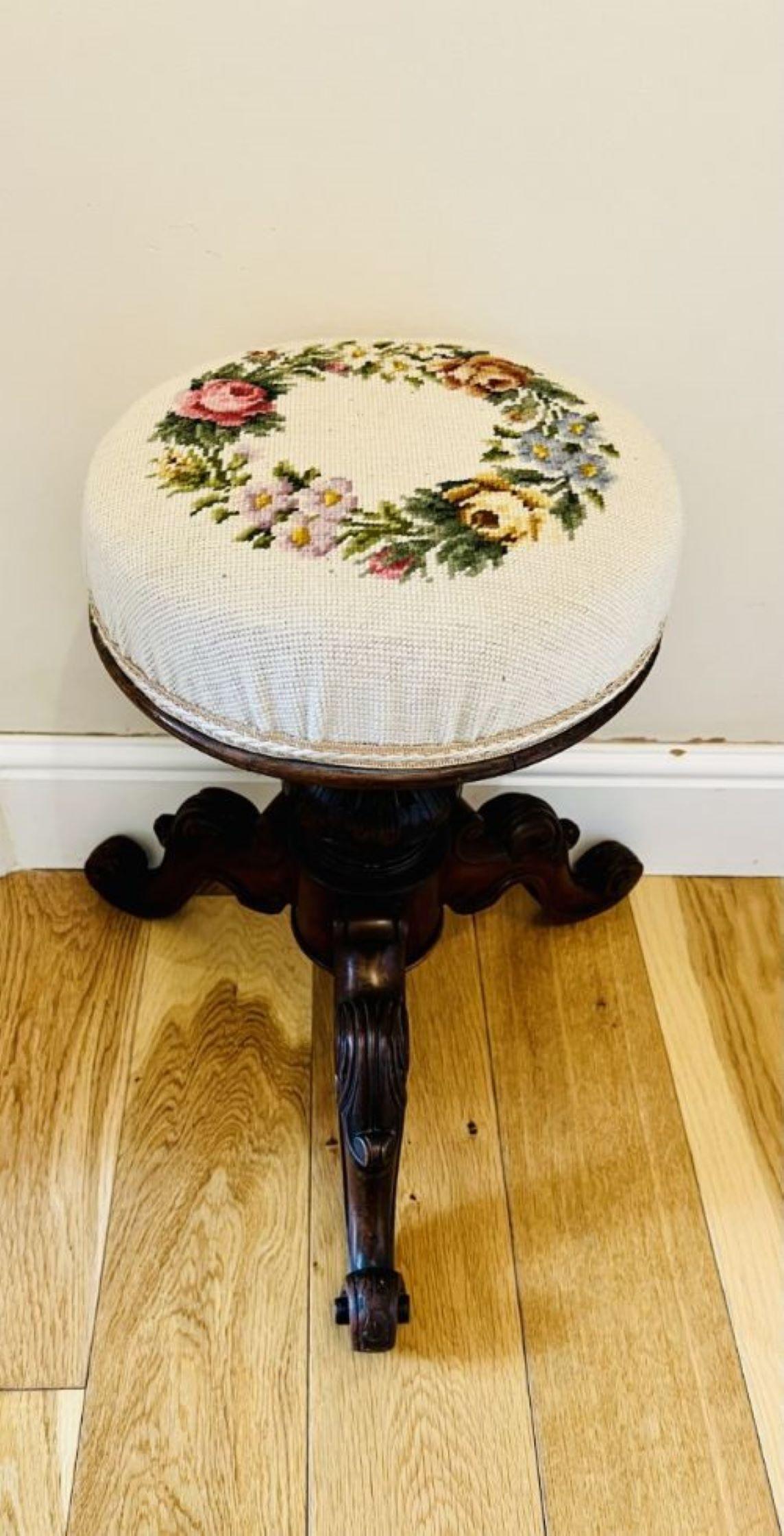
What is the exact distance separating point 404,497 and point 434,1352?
0.52 m

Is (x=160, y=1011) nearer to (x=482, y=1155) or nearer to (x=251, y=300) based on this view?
(x=482, y=1155)

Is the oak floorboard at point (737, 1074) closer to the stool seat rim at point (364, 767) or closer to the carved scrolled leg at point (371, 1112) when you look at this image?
the carved scrolled leg at point (371, 1112)

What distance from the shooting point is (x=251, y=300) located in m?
0.72

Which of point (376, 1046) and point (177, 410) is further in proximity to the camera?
point (376, 1046)

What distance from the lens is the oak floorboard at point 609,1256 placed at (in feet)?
2.23

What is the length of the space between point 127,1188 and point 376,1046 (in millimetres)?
210

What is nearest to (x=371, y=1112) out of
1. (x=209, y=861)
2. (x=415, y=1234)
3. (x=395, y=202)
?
(x=415, y=1234)

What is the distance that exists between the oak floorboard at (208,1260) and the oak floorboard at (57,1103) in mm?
14

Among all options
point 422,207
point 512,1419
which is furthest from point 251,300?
point 512,1419

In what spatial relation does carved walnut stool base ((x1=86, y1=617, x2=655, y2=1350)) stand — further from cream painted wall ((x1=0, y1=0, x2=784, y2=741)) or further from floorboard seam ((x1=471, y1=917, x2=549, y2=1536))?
cream painted wall ((x1=0, y1=0, x2=784, y2=741))

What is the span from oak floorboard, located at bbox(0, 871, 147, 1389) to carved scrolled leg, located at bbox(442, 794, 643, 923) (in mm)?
272

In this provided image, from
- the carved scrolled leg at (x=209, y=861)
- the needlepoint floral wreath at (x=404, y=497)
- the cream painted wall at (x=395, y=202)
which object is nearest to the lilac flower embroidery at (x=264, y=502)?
the needlepoint floral wreath at (x=404, y=497)

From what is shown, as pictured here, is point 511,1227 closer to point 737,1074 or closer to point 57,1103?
point 737,1074

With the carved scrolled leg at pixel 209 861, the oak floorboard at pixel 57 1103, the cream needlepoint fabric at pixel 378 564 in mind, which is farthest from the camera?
the carved scrolled leg at pixel 209 861
